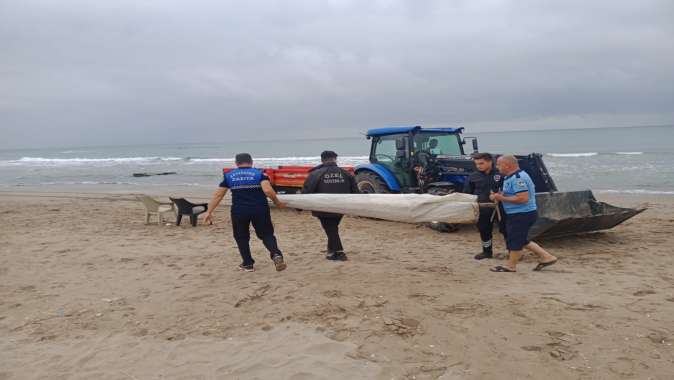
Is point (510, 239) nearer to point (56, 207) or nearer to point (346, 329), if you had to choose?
point (346, 329)

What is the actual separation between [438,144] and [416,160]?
0.68 m

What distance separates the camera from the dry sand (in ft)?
11.2

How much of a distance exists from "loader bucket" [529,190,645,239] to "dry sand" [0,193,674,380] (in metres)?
0.32

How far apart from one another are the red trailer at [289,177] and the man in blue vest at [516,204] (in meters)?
6.86

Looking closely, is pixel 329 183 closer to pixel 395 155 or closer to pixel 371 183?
pixel 371 183

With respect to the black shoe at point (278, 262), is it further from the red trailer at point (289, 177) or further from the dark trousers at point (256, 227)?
the red trailer at point (289, 177)

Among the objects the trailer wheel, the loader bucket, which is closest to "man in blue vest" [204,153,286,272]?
the loader bucket

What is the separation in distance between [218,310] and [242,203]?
1402 millimetres

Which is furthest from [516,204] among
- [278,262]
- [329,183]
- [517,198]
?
[278,262]

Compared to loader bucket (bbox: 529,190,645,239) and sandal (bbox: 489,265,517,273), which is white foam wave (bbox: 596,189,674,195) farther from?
sandal (bbox: 489,265,517,273)

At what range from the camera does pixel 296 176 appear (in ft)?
39.4

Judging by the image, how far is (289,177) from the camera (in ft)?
39.7

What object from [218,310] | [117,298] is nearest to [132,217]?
[117,298]

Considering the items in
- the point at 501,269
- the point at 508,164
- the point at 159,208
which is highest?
the point at 508,164
